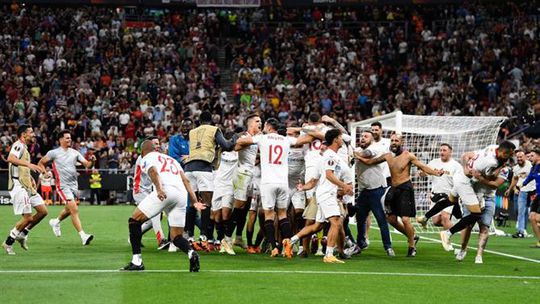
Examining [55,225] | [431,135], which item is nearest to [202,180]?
[55,225]

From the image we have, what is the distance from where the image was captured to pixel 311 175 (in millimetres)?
16734

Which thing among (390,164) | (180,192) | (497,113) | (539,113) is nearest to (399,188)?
(390,164)

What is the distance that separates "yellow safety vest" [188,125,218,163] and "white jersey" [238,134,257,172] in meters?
0.52

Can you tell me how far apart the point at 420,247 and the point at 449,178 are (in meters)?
1.99

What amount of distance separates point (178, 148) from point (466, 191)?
5.90 meters

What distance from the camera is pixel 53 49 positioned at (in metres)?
43.7

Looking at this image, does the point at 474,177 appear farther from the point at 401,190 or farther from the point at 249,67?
the point at 249,67

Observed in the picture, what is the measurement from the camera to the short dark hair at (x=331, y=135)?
15.8 metres

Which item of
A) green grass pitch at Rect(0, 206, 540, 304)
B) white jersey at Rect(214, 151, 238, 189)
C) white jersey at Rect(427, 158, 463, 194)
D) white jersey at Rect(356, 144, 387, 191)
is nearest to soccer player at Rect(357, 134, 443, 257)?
white jersey at Rect(356, 144, 387, 191)

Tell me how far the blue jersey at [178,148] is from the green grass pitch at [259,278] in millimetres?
1864

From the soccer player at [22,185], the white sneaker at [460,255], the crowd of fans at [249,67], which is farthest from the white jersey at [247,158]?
the crowd of fans at [249,67]

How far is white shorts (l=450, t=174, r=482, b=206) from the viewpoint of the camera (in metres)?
16.2

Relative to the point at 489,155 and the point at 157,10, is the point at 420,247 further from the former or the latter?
the point at 157,10

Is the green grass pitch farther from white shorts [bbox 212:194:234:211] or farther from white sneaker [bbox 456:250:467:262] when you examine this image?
white shorts [bbox 212:194:234:211]
